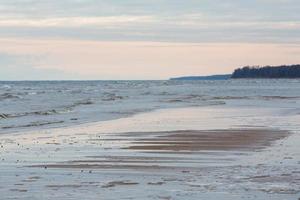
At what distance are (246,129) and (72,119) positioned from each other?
8391mm

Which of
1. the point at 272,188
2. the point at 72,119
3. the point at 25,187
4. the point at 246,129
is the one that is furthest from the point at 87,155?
the point at 72,119

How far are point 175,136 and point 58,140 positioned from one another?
321cm

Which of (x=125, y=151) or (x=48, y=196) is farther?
(x=125, y=151)

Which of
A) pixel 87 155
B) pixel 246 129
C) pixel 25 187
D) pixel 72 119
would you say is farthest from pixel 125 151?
pixel 72 119

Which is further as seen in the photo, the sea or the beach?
the sea

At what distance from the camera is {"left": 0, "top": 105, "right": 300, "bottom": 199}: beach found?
964 cm

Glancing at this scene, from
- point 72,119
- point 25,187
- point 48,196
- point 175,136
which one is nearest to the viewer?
point 48,196

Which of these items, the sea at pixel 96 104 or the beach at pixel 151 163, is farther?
the sea at pixel 96 104

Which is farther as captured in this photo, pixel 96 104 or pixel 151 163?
pixel 96 104

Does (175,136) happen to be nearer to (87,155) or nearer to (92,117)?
(87,155)

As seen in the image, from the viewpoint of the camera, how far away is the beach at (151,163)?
31.6ft

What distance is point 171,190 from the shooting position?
971cm

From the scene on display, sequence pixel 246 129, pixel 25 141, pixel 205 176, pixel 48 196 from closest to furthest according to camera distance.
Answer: pixel 48 196
pixel 205 176
pixel 25 141
pixel 246 129

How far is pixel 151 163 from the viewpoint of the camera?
42.1ft
